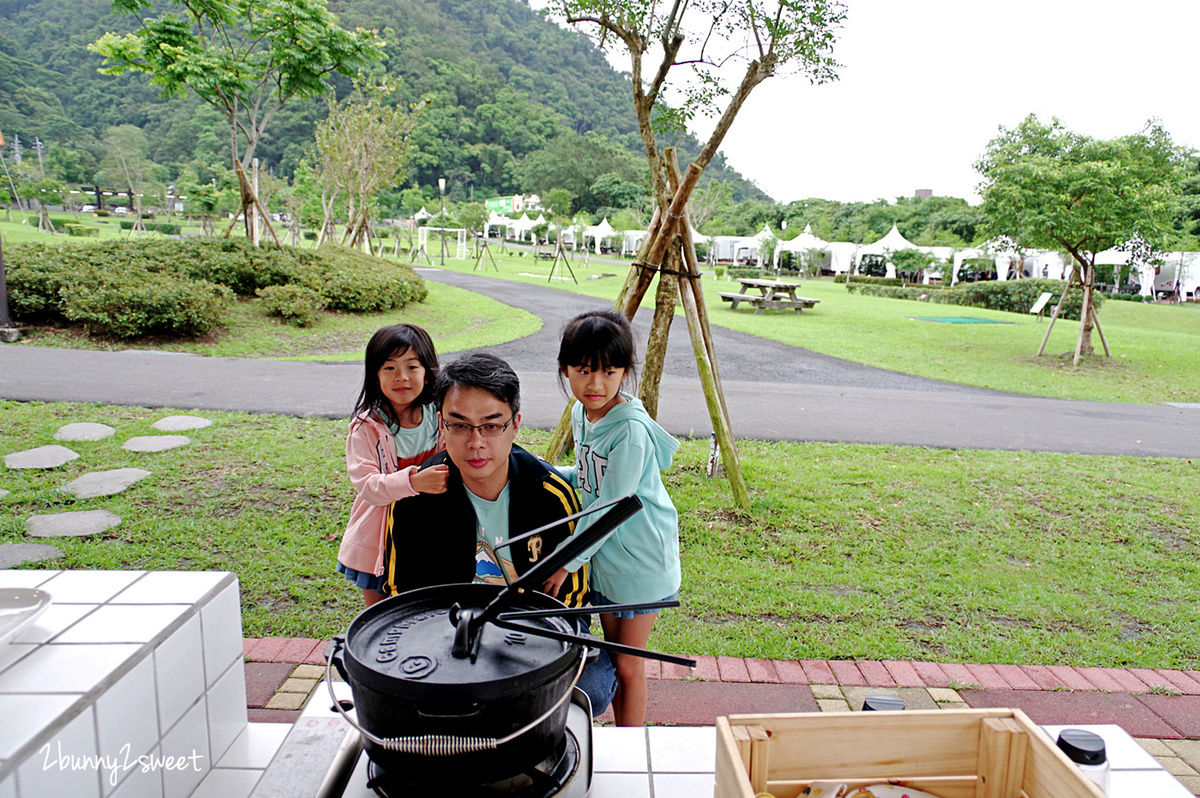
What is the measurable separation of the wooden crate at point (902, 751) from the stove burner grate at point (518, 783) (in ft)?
1.03

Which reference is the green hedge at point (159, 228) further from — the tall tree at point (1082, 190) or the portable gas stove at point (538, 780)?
the portable gas stove at point (538, 780)

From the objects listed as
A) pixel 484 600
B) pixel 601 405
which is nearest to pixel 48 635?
pixel 484 600

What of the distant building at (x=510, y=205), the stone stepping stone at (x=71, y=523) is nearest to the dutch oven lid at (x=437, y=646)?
the stone stepping stone at (x=71, y=523)

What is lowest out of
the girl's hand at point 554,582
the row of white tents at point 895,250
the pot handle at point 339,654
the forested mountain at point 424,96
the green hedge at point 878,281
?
the girl's hand at point 554,582

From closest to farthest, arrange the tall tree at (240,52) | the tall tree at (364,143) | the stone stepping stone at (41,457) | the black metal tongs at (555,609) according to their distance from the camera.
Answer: the black metal tongs at (555,609) → the stone stepping stone at (41,457) → the tall tree at (240,52) → the tall tree at (364,143)

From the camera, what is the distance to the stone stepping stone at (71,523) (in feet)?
13.3

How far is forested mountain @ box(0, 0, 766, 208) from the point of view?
4494cm

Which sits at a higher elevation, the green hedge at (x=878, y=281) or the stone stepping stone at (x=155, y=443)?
the green hedge at (x=878, y=281)

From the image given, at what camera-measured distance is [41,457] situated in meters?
5.21

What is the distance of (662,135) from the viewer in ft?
14.3

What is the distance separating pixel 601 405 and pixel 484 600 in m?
0.88

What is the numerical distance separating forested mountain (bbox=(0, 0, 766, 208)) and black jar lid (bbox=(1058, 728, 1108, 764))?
24893 millimetres

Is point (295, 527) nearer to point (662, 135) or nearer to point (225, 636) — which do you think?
point (225, 636)

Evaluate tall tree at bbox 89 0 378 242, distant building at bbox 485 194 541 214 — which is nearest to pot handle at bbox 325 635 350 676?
tall tree at bbox 89 0 378 242
